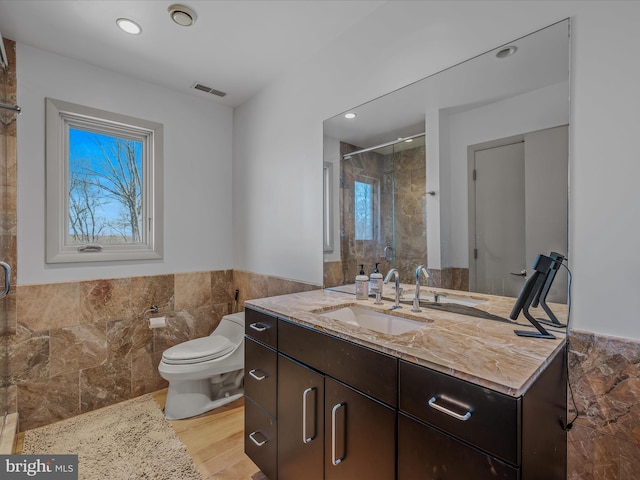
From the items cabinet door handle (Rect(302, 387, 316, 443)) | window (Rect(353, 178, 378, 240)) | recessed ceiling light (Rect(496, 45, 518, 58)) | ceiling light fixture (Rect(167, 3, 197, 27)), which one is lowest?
cabinet door handle (Rect(302, 387, 316, 443))

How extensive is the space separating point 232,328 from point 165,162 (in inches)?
59.9

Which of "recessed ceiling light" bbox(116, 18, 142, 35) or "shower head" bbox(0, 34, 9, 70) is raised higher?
"recessed ceiling light" bbox(116, 18, 142, 35)

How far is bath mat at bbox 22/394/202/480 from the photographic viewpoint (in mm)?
1653

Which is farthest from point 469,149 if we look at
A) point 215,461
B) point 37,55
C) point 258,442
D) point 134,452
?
point 37,55

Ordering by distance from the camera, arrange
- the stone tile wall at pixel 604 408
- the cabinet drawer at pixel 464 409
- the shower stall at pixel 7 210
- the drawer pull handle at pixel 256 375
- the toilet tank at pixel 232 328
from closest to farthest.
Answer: the cabinet drawer at pixel 464 409
the stone tile wall at pixel 604 408
the drawer pull handle at pixel 256 375
the shower stall at pixel 7 210
the toilet tank at pixel 232 328

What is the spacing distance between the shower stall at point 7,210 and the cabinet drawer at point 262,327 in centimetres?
156

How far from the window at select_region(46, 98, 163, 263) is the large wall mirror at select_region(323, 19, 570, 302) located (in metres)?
1.68

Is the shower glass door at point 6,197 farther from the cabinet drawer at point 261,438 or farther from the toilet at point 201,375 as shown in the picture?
the cabinet drawer at point 261,438

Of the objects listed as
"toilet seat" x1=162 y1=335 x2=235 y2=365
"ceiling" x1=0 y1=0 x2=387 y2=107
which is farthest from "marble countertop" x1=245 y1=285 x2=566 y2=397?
"ceiling" x1=0 y1=0 x2=387 y2=107

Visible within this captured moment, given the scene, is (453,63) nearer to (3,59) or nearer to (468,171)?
(468,171)

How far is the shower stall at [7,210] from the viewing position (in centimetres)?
191

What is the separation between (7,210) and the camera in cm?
197

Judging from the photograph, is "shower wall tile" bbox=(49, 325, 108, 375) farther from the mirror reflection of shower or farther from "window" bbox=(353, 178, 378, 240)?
"window" bbox=(353, 178, 378, 240)

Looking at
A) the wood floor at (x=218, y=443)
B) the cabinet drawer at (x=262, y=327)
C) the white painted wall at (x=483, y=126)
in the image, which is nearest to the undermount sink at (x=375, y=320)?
the cabinet drawer at (x=262, y=327)
